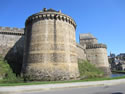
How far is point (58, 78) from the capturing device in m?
12.3

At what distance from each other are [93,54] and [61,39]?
24465 millimetres

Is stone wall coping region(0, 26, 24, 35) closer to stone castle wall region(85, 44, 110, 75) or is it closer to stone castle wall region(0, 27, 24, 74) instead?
stone castle wall region(0, 27, 24, 74)

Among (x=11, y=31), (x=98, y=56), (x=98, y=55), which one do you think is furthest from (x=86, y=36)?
(x=11, y=31)

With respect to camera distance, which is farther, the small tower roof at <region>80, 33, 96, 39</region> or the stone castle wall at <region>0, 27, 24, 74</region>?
the small tower roof at <region>80, 33, 96, 39</region>

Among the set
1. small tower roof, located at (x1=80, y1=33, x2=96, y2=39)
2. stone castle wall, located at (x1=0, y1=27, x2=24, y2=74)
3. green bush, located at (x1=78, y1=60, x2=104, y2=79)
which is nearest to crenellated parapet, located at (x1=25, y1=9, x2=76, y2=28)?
stone castle wall, located at (x1=0, y1=27, x2=24, y2=74)

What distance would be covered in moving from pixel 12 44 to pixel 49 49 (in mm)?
12064

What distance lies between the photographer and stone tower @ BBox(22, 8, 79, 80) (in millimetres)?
12534

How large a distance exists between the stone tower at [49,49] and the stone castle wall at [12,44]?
22.9 feet

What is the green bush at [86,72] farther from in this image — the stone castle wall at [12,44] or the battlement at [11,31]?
the battlement at [11,31]

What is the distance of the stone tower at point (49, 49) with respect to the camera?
12.5m

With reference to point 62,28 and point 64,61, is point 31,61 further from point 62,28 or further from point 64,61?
Answer: point 62,28

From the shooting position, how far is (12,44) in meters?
Answer: 20.6

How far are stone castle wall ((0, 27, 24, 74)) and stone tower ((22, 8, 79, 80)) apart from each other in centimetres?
698

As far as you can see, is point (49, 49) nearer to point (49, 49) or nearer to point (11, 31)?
point (49, 49)
